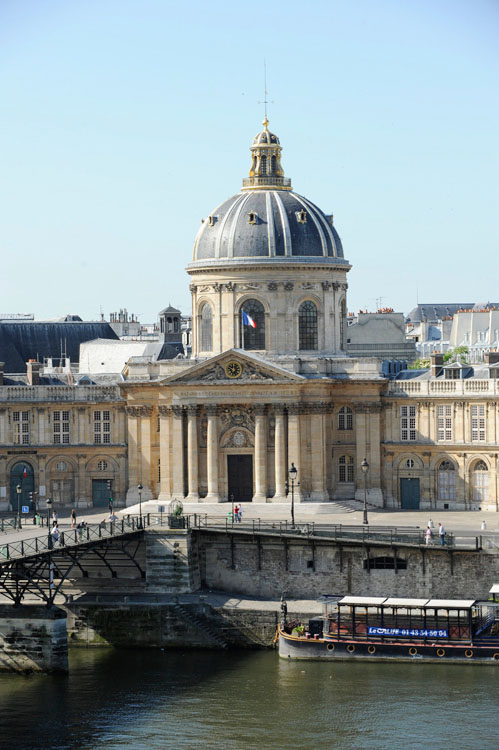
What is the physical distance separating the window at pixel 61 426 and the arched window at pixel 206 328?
9.64 metres

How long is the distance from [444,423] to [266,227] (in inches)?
628

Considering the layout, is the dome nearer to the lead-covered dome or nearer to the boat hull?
the lead-covered dome

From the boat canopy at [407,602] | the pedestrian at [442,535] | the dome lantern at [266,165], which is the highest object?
the dome lantern at [266,165]

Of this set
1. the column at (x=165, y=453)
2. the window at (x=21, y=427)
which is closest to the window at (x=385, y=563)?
the column at (x=165, y=453)

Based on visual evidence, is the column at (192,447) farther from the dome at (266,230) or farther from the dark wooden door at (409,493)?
the dark wooden door at (409,493)

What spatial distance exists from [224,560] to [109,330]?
59348 mm

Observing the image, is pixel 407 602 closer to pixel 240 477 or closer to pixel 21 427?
pixel 240 477

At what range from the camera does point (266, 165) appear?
383 feet

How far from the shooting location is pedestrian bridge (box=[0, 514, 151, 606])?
88.2 metres

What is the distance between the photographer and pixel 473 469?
111 metres

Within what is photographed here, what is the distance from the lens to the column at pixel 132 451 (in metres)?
114

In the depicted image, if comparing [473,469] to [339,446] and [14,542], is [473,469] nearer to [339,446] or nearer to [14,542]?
[339,446]

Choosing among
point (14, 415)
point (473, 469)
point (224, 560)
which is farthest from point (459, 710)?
point (14, 415)

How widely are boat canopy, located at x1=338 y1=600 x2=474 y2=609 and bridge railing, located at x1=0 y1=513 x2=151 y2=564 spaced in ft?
41.5
